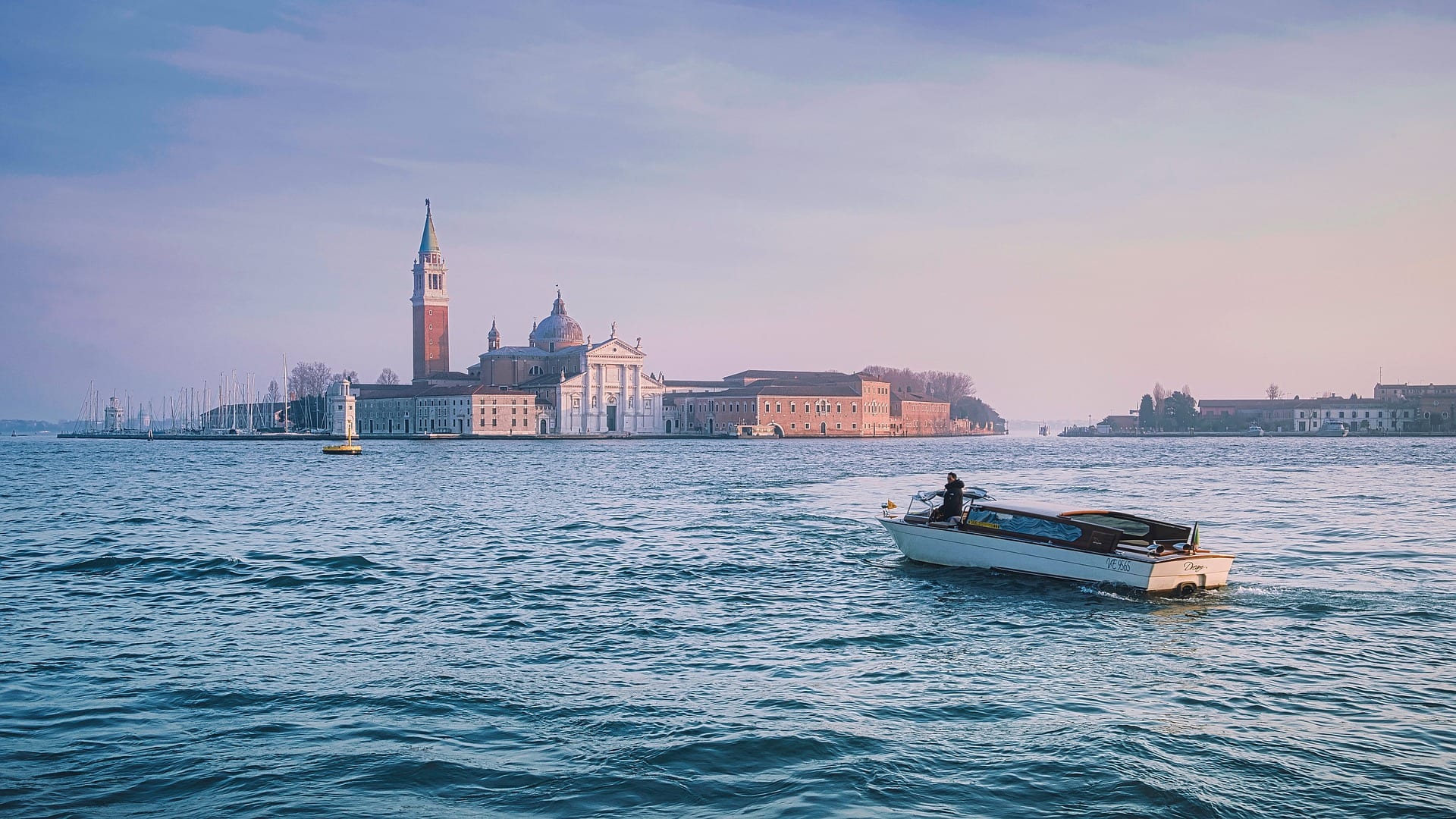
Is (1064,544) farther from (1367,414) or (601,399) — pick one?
(1367,414)

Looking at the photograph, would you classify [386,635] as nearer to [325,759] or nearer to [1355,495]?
[325,759]

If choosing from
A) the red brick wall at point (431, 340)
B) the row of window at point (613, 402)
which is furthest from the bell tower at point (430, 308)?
the row of window at point (613, 402)

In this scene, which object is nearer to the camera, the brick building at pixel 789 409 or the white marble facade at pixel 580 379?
the white marble facade at pixel 580 379

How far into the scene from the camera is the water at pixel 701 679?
24.3ft

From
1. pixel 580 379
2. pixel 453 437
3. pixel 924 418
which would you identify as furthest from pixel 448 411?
pixel 924 418

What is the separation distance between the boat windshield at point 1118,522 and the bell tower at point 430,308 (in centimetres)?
12122

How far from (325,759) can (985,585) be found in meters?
10.6

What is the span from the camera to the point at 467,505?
32562 mm

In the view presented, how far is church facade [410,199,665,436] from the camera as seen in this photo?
124 meters

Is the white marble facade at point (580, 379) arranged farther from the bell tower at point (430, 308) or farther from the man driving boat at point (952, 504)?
the man driving boat at point (952, 504)

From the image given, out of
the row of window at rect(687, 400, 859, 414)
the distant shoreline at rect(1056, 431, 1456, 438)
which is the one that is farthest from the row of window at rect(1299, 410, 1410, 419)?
the row of window at rect(687, 400, 859, 414)

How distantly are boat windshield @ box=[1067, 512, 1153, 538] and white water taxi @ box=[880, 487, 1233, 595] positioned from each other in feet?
0.04

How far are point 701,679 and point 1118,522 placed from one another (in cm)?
859

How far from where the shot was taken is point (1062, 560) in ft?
52.4
